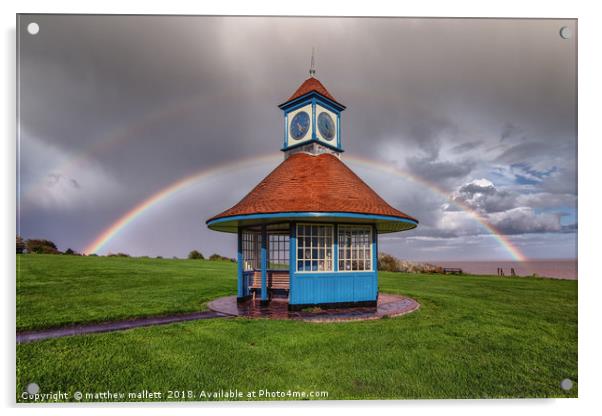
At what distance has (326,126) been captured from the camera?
11.6 meters

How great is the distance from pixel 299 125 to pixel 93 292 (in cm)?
876

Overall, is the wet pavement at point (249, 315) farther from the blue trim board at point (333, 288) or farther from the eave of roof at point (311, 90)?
the eave of roof at point (311, 90)

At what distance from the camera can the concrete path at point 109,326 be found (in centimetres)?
696

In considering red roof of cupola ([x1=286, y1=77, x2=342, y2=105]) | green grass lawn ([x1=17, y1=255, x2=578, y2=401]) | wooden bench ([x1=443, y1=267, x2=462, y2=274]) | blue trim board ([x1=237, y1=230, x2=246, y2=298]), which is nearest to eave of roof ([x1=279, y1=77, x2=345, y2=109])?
red roof of cupola ([x1=286, y1=77, x2=342, y2=105])

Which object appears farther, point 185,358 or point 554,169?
point 554,169

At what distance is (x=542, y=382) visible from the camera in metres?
5.46

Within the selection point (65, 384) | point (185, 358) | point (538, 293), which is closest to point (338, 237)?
point (185, 358)

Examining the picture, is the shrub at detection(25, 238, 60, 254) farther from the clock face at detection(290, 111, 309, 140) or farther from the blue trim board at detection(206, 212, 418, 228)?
the clock face at detection(290, 111, 309, 140)

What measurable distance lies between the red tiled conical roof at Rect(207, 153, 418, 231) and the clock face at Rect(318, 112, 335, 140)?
673mm

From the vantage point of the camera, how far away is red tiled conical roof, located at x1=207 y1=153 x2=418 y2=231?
9172 mm

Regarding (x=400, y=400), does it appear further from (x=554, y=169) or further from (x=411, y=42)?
(x=411, y=42)

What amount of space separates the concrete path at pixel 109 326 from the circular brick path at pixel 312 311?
67 centimetres

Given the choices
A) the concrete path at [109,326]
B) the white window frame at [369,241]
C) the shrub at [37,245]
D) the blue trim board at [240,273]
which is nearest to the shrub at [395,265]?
the white window frame at [369,241]

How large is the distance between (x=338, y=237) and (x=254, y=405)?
5393mm
